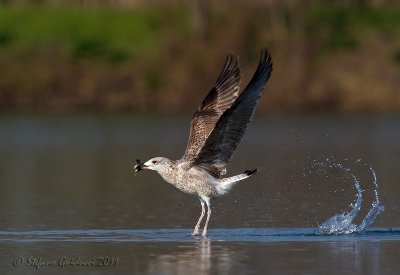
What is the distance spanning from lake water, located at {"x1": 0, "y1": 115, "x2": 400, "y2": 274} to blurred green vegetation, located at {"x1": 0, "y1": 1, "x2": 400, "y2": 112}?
9328 mm

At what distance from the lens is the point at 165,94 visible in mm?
48438

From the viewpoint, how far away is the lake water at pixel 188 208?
43.8ft

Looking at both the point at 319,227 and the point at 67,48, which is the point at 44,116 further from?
the point at 319,227

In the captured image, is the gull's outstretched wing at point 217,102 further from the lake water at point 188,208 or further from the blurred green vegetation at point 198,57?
the blurred green vegetation at point 198,57

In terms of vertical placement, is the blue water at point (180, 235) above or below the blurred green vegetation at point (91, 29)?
below

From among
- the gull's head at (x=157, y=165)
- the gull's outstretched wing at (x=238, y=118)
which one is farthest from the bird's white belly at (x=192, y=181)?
the gull's outstretched wing at (x=238, y=118)

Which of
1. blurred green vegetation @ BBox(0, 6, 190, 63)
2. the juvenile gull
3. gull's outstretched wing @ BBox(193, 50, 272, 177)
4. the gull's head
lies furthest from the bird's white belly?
blurred green vegetation @ BBox(0, 6, 190, 63)

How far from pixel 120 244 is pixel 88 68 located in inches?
1442

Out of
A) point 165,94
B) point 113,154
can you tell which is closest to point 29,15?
point 165,94

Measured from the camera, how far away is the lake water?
13359 mm

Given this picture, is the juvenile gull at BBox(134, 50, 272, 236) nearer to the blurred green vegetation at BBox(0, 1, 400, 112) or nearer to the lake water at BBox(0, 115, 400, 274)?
the lake water at BBox(0, 115, 400, 274)

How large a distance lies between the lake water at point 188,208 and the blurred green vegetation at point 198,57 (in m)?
9.33

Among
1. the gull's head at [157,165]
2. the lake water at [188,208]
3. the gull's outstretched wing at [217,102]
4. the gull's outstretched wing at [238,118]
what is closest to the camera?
the lake water at [188,208]

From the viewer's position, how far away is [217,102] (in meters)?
17.6
